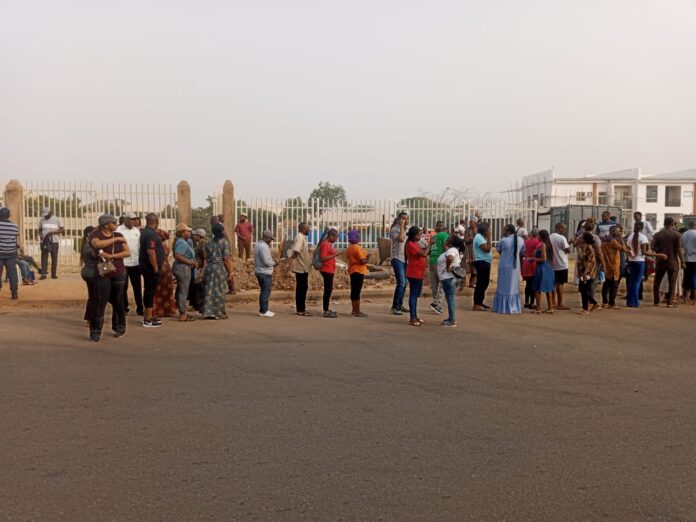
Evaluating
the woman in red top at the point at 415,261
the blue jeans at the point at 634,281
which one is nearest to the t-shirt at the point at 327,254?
the woman in red top at the point at 415,261

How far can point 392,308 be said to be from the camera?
12.4 m

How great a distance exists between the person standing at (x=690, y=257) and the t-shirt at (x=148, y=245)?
10293 mm

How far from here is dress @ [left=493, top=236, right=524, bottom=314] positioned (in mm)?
12281

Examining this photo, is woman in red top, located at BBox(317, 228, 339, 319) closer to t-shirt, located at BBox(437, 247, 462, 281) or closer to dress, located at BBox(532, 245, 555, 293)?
t-shirt, located at BBox(437, 247, 462, 281)

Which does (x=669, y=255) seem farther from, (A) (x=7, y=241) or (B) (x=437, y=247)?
(A) (x=7, y=241)

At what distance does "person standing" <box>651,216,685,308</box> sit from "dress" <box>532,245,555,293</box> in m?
2.57

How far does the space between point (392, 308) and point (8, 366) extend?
6.69 metres

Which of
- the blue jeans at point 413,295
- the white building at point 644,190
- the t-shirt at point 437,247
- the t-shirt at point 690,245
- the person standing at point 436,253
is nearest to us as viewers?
the blue jeans at point 413,295

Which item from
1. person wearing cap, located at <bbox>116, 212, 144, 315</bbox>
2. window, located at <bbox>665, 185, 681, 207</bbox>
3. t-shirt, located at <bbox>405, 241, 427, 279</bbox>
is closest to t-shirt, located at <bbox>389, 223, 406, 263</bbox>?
t-shirt, located at <bbox>405, 241, 427, 279</bbox>

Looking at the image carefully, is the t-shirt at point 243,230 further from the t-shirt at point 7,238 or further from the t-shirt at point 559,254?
the t-shirt at point 559,254

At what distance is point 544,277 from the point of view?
40.5 ft

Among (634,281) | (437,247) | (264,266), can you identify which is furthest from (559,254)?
(264,266)

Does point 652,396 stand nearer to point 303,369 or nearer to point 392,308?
point 303,369

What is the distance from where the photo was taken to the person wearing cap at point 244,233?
19.5 metres
